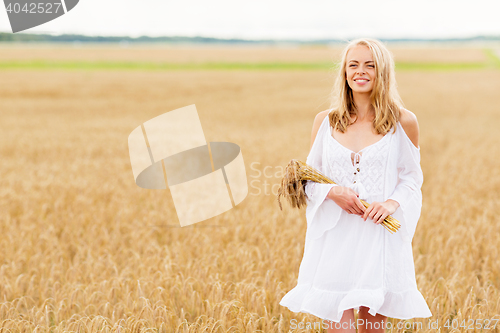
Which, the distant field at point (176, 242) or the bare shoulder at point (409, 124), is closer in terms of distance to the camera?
the bare shoulder at point (409, 124)

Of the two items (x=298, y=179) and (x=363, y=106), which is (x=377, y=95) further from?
(x=298, y=179)

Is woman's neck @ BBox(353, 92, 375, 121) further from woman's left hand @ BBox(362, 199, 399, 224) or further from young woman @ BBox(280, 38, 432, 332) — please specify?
woman's left hand @ BBox(362, 199, 399, 224)

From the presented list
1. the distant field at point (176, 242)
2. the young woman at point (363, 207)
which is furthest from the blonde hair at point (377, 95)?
the distant field at point (176, 242)

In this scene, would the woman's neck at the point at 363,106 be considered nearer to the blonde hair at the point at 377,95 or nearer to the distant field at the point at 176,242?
the blonde hair at the point at 377,95

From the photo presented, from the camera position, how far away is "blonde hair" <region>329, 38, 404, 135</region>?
229 centimetres

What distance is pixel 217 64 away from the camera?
177ft

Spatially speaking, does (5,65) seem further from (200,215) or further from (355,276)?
(355,276)

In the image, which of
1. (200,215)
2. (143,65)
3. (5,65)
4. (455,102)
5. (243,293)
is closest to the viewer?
(243,293)

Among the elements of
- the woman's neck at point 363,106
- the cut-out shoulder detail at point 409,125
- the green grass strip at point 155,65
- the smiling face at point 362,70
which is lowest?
the green grass strip at point 155,65

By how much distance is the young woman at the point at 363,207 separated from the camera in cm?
227

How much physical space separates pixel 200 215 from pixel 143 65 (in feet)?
163

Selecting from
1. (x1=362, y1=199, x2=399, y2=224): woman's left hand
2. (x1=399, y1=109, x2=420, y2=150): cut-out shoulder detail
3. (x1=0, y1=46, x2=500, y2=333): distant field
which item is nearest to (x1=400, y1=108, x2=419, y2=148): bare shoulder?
(x1=399, y1=109, x2=420, y2=150): cut-out shoulder detail

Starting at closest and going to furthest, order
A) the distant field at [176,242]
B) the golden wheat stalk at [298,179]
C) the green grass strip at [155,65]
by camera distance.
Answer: the golden wheat stalk at [298,179] → the distant field at [176,242] → the green grass strip at [155,65]

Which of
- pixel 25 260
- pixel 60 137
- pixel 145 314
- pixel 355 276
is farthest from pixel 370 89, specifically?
pixel 60 137
